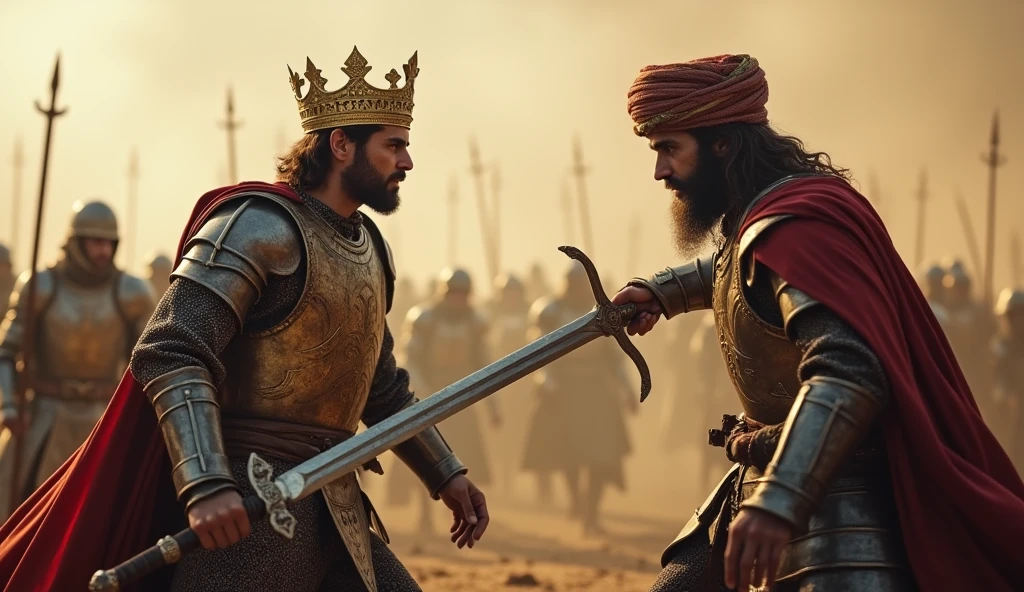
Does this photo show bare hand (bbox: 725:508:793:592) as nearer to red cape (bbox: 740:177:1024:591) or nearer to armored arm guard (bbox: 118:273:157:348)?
red cape (bbox: 740:177:1024:591)

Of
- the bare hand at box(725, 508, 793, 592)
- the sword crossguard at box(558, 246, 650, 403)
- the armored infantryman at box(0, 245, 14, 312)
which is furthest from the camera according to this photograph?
the armored infantryman at box(0, 245, 14, 312)

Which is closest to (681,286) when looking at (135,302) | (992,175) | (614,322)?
(614,322)

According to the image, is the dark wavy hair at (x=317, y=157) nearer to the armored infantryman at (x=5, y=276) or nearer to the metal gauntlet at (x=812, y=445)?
the metal gauntlet at (x=812, y=445)

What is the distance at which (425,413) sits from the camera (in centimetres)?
378

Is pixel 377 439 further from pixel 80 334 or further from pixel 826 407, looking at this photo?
pixel 80 334

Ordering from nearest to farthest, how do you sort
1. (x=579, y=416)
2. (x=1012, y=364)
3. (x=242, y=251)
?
(x=242, y=251) → (x=579, y=416) → (x=1012, y=364)

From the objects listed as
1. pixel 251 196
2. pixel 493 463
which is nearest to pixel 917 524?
pixel 251 196

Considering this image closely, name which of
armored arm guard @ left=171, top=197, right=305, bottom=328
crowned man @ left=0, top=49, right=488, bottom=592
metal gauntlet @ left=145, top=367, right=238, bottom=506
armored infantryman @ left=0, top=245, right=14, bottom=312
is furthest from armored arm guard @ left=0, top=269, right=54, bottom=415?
metal gauntlet @ left=145, top=367, right=238, bottom=506

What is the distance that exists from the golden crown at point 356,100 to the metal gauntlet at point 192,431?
0.99 metres

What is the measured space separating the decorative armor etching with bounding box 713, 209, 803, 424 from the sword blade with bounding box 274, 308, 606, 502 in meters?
0.42

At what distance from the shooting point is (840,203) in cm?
366

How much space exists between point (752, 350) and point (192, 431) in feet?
4.81

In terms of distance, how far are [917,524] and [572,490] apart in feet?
38.7

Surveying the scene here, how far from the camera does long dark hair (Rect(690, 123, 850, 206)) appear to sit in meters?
3.99
